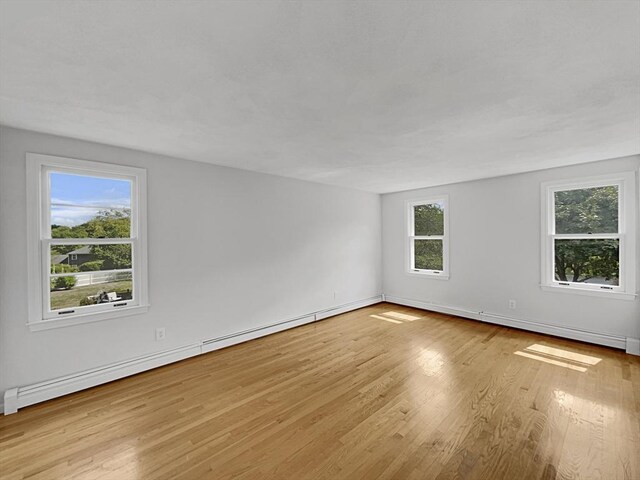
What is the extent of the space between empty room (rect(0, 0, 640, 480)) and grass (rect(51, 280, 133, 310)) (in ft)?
0.06

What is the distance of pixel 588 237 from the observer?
3.85m

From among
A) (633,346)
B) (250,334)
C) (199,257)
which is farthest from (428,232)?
(199,257)

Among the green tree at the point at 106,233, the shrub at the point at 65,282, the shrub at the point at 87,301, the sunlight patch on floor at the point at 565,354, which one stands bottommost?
the sunlight patch on floor at the point at 565,354

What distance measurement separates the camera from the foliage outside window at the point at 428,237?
5.38 meters

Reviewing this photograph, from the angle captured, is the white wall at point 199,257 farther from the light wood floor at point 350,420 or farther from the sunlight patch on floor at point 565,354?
the sunlight patch on floor at point 565,354

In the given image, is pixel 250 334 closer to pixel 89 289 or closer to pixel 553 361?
pixel 89 289

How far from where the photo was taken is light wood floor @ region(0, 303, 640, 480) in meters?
1.81

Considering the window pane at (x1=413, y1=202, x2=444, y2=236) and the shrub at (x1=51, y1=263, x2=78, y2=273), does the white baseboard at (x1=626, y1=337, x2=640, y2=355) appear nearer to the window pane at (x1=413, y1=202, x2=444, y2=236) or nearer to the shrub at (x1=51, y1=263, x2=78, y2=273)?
the window pane at (x1=413, y1=202, x2=444, y2=236)

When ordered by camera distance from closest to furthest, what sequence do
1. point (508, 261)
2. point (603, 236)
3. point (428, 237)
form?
point (603, 236) < point (508, 261) < point (428, 237)

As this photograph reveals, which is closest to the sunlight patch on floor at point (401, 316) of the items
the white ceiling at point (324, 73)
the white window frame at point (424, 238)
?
the white window frame at point (424, 238)

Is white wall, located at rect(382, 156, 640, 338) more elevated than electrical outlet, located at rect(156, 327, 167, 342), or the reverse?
white wall, located at rect(382, 156, 640, 338)

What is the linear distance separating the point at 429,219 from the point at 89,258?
204 inches

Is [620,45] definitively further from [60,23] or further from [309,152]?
[60,23]

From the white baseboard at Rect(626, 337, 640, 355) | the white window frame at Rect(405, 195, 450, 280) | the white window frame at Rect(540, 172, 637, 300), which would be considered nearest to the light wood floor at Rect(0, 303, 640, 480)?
the white baseboard at Rect(626, 337, 640, 355)
